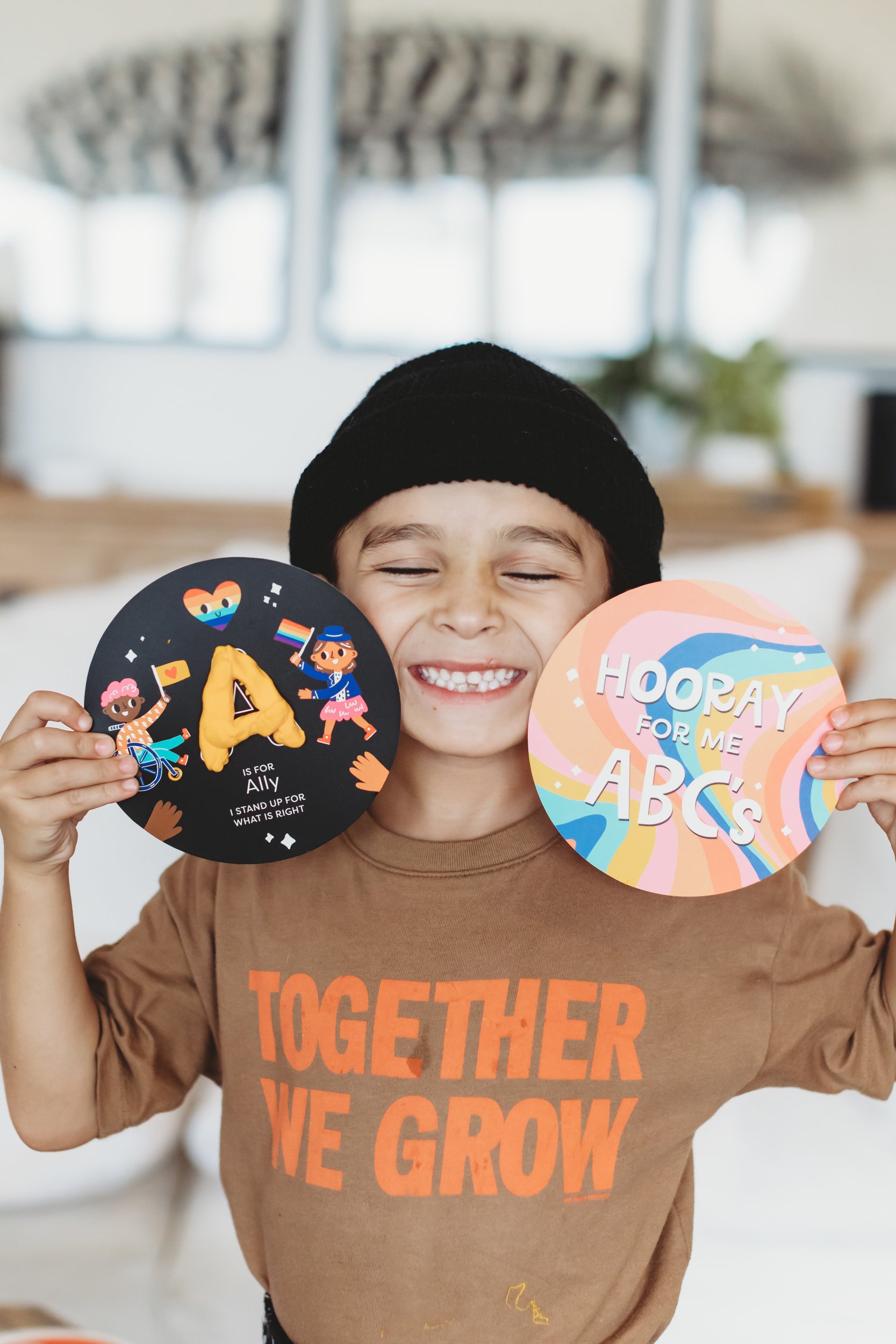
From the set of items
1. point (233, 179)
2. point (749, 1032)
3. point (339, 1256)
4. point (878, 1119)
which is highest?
point (233, 179)

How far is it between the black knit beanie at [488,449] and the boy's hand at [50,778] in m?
0.25

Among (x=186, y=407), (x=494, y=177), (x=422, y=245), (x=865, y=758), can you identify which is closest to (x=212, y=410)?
(x=186, y=407)

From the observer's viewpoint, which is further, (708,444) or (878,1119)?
(708,444)

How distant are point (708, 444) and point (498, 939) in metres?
1.92

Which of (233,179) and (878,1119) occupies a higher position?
(233,179)

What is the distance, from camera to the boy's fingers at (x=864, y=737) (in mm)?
714

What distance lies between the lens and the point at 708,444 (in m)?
2.50

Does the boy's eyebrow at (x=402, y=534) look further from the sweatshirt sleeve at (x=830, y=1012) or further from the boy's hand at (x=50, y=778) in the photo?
the sweatshirt sleeve at (x=830, y=1012)

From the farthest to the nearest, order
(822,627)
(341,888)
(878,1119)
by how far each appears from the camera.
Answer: (822,627) < (878,1119) < (341,888)

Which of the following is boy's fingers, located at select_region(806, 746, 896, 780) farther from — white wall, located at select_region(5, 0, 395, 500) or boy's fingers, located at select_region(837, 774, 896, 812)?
white wall, located at select_region(5, 0, 395, 500)

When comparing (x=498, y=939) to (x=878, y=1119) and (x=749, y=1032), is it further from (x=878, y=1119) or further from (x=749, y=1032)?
(x=878, y=1119)

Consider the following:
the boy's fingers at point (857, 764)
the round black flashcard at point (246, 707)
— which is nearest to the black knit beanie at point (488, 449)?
the round black flashcard at point (246, 707)

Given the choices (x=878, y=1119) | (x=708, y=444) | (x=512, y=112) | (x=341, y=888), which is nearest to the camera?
(x=341, y=888)

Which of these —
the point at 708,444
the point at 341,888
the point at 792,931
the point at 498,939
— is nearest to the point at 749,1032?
the point at 792,931
